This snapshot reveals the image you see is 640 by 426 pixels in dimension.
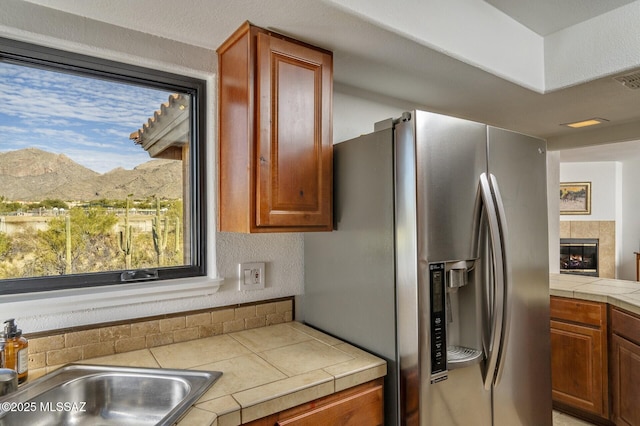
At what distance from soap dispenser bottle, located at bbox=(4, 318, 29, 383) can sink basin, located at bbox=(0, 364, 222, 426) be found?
0.06m

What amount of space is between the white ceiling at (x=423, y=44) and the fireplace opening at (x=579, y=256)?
184 inches

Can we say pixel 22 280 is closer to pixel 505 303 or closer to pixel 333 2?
pixel 333 2

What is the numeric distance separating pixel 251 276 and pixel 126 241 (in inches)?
21.8

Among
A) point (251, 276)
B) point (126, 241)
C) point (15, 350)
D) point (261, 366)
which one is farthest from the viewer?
point (251, 276)

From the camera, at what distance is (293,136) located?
146 centimetres

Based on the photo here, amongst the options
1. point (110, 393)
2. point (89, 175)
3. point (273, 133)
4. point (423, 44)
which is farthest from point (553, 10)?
point (110, 393)

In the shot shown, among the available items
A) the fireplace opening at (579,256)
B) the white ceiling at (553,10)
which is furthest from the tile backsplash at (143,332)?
the fireplace opening at (579,256)

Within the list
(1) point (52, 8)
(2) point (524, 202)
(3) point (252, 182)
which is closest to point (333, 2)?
(3) point (252, 182)

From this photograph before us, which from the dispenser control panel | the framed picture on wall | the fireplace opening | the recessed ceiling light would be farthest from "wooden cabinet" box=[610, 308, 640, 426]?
the framed picture on wall

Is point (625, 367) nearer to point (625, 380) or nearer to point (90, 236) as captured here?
point (625, 380)

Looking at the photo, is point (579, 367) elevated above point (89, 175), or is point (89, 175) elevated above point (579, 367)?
point (89, 175)

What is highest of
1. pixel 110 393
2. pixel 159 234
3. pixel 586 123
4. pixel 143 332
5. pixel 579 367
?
pixel 586 123

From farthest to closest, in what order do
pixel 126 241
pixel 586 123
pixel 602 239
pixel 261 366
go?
pixel 602 239
pixel 586 123
pixel 126 241
pixel 261 366

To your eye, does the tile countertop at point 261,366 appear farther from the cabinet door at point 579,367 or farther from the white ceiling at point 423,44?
the cabinet door at point 579,367
